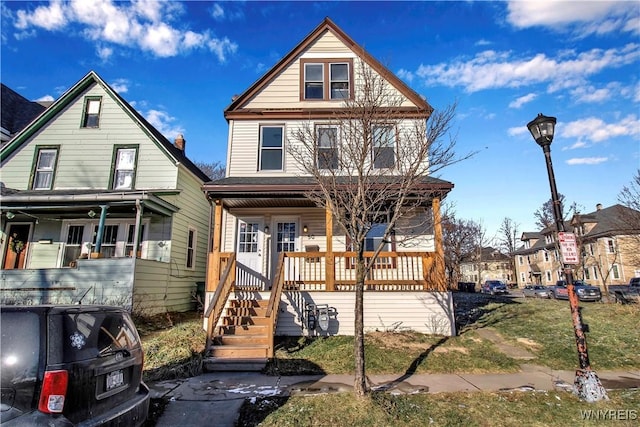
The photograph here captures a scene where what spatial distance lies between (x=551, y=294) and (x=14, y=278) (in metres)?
35.4

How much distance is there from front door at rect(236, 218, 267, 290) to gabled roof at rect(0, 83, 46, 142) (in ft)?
42.1

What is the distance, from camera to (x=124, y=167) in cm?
1342

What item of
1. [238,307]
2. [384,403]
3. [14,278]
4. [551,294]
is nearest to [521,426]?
[384,403]

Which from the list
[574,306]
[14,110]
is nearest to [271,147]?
[574,306]

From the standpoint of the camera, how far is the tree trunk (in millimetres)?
4887

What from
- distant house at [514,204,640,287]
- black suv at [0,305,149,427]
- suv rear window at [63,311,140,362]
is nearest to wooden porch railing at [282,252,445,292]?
A: suv rear window at [63,311,140,362]

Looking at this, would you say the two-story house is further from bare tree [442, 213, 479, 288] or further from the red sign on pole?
bare tree [442, 213, 479, 288]

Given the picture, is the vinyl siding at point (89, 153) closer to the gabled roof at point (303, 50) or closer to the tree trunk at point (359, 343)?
the gabled roof at point (303, 50)

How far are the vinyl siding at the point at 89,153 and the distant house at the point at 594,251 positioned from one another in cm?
1947

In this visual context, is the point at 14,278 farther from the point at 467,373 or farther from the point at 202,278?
the point at 467,373

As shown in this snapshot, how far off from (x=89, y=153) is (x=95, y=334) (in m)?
13.1

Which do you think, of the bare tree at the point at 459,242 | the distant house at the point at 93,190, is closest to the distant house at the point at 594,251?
the bare tree at the point at 459,242

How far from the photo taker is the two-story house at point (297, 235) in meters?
8.59

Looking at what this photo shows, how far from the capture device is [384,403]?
466 cm
